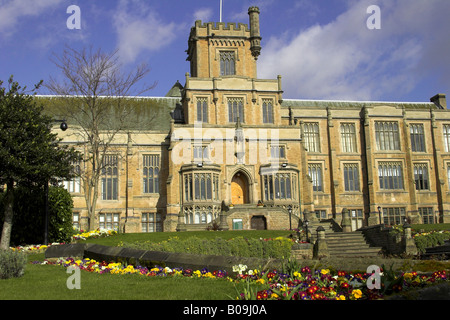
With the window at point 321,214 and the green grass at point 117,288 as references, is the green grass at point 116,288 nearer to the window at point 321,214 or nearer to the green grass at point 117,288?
the green grass at point 117,288

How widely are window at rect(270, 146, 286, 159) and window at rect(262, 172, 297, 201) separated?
208 cm

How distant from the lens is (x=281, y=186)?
40281 millimetres

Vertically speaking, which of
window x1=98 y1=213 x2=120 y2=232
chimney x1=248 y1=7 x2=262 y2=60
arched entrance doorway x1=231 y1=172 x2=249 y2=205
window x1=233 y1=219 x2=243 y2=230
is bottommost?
window x1=233 y1=219 x2=243 y2=230

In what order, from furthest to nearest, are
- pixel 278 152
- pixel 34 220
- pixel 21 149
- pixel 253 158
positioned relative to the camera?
pixel 278 152 < pixel 253 158 < pixel 34 220 < pixel 21 149

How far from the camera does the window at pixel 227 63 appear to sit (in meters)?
48.1

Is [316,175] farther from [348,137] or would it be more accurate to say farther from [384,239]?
[384,239]

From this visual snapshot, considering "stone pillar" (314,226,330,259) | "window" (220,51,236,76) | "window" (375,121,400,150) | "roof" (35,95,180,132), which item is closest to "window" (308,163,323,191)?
"window" (375,121,400,150)

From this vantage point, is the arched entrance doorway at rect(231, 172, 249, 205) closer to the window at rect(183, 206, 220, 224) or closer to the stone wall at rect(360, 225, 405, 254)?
the window at rect(183, 206, 220, 224)

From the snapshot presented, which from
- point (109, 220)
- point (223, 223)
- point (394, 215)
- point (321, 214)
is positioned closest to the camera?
point (223, 223)

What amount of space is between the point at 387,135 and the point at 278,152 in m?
14.5

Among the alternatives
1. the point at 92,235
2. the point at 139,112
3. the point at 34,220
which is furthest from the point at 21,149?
the point at 139,112

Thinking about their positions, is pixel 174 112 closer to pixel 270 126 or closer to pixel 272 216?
pixel 270 126

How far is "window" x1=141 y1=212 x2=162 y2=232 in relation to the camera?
4266 cm

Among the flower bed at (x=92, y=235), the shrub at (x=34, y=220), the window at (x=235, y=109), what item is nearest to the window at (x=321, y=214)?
the window at (x=235, y=109)
